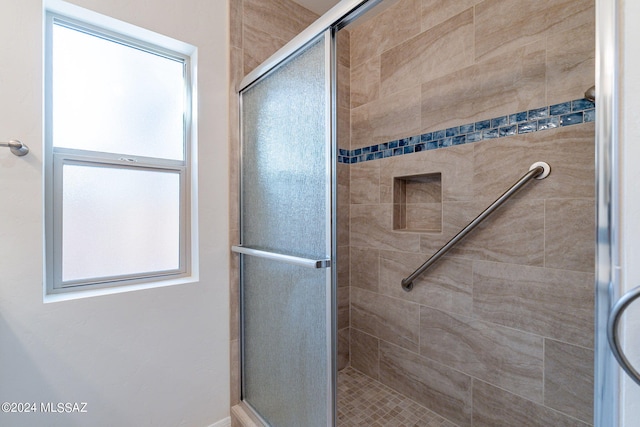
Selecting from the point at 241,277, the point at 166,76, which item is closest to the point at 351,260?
→ the point at 241,277

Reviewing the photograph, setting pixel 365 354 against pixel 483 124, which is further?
pixel 365 354

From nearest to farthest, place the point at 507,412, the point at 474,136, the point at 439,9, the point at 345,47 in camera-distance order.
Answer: the point at 507,412 < the point at 474,136 < the point at 439,9 < the point at 345,47

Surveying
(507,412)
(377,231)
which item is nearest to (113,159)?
(377,231)

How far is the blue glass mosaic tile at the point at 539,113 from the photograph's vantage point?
3.89 ft

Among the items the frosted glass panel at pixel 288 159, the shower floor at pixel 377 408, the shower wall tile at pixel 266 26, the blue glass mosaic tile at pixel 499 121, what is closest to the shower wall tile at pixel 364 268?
the shower floor at pixel 377 408

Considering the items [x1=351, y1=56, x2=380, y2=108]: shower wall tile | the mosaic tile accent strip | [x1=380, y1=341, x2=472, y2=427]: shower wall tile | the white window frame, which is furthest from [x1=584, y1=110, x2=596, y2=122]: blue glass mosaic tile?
the white window frame

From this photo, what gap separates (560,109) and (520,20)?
451mm

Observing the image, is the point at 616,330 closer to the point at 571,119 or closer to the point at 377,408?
the point at 571,119

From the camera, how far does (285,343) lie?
46.2 inches

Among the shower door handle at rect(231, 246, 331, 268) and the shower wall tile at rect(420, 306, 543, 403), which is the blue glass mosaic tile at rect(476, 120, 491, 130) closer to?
the shower wall tile at rect(420, 306, 543, 403)

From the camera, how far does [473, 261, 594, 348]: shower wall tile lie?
1100 millimetres

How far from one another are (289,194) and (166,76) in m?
0.91

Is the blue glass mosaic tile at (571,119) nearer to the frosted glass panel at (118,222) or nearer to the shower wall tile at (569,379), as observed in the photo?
the shower wall tile at (569,379)

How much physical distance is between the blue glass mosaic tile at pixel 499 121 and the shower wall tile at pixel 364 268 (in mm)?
959
